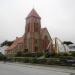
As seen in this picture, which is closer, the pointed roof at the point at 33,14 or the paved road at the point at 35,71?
the paved road at the point at 35,71

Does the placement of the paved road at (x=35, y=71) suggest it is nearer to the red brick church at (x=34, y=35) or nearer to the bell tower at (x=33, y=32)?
the red brick church at (x=34, y=35)

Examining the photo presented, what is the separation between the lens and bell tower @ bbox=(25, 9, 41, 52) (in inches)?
3191

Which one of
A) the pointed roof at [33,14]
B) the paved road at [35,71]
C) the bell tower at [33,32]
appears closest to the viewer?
the paved road at [35,71]

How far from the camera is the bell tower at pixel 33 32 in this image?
266ft

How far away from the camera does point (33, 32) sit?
81375 millimetres

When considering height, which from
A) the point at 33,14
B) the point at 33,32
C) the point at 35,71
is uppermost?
the point at 33,14

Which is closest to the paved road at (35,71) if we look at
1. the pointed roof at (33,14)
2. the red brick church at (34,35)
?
the red brick church at (34,35)

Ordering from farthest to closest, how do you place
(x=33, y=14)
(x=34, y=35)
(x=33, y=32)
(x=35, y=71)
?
(x=33, y=14), (x=34, y=35), (x=33, y=32), (x=35, y=71)

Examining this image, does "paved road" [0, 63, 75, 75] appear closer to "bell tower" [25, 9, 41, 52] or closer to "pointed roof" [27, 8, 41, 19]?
"bell tower" [25, 9, 41, 52]

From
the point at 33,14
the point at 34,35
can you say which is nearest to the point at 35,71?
the point at 34,35

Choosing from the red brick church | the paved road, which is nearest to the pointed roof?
the red brick church

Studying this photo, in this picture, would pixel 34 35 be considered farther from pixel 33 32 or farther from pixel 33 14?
pixel 33 14

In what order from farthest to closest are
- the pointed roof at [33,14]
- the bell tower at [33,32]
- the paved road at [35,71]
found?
the pointed roof at [33,14], the bell tower at [33,32], the paved road at [35,71]

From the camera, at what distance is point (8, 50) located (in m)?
102
